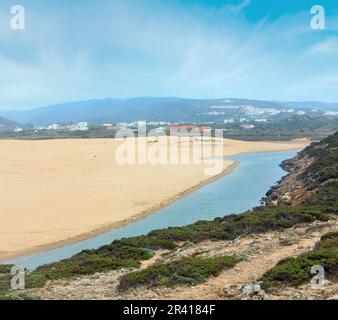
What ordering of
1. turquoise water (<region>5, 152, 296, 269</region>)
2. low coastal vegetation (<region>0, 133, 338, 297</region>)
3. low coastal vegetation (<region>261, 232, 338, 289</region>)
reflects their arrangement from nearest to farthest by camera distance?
low coastal vegetation (<region>261, 232, 338, 289</region>) < low coastal vegetation (<region>0, 133, 338, 297</region>) < turquoise water (<region>5, 152, 296, 269</region>)

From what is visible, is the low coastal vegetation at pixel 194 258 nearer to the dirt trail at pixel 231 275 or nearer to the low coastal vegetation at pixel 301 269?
the low coastal vegetation at pixel 301 269

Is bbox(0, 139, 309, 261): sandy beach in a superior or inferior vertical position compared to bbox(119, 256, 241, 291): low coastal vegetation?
inferior

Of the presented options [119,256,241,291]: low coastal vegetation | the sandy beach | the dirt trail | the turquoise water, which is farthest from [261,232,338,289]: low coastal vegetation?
the sandy beach

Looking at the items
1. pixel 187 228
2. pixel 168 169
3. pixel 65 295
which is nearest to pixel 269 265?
pixel 65 295

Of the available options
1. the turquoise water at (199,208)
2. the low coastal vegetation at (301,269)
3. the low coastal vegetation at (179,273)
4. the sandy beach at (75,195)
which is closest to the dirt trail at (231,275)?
the low coastal vegetation at (179,273)

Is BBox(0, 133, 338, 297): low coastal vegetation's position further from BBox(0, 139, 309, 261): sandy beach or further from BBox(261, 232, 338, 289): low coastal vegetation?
BBox(0, 139, 309, 261): sandy beach

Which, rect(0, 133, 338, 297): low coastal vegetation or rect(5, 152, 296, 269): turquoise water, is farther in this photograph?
rect(5, 152, 296, 269): turquoise water

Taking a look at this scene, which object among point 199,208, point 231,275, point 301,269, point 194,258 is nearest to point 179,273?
point 231,275

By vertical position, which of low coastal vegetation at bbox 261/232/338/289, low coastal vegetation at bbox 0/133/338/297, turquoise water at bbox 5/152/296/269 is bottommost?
turquoise water at bbox 5/152/296/269
